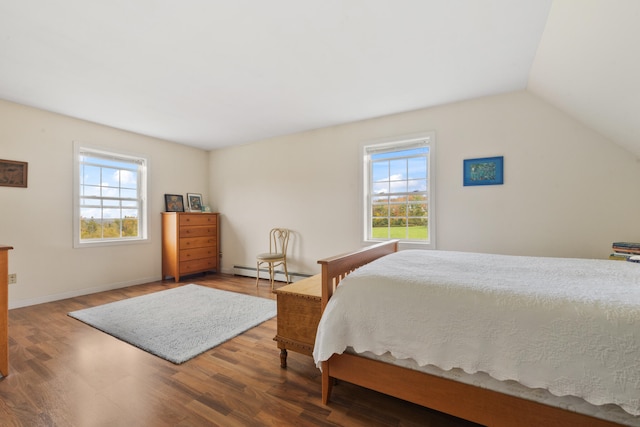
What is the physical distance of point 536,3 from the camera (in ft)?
5.62

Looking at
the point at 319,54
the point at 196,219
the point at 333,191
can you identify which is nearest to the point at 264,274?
the point at 196,219

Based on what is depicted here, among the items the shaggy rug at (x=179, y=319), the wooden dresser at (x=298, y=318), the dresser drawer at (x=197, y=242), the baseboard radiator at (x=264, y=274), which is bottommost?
the shaggy rug at (x=179, y=319)

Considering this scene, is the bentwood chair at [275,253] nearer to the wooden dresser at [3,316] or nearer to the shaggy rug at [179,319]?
the shaggy rug at [179,319]

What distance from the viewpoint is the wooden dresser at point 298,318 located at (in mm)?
1846

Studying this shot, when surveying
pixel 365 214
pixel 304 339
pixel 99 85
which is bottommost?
pixel 304 339

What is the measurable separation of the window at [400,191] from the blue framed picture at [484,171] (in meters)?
0.41

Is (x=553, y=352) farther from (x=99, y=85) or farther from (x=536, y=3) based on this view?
(x=99, y=85)

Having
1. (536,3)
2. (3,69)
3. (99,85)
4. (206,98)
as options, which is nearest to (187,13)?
(206,98)

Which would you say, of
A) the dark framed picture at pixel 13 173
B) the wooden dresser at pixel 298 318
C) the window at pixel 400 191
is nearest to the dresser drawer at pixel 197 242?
the dark framed picture at pixel 13 173

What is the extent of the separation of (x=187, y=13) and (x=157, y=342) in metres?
2.57

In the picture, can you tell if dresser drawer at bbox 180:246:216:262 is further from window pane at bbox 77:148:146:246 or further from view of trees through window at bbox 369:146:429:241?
view of trees through window at bbox 369:146:429:241

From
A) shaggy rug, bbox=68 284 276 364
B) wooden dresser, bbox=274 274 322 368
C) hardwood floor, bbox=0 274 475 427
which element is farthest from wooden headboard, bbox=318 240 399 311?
shaggy rug, bbox=68 284 276 364

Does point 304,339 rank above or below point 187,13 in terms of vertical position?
below

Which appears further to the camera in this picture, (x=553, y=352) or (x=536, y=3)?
(x=536, y=3)
